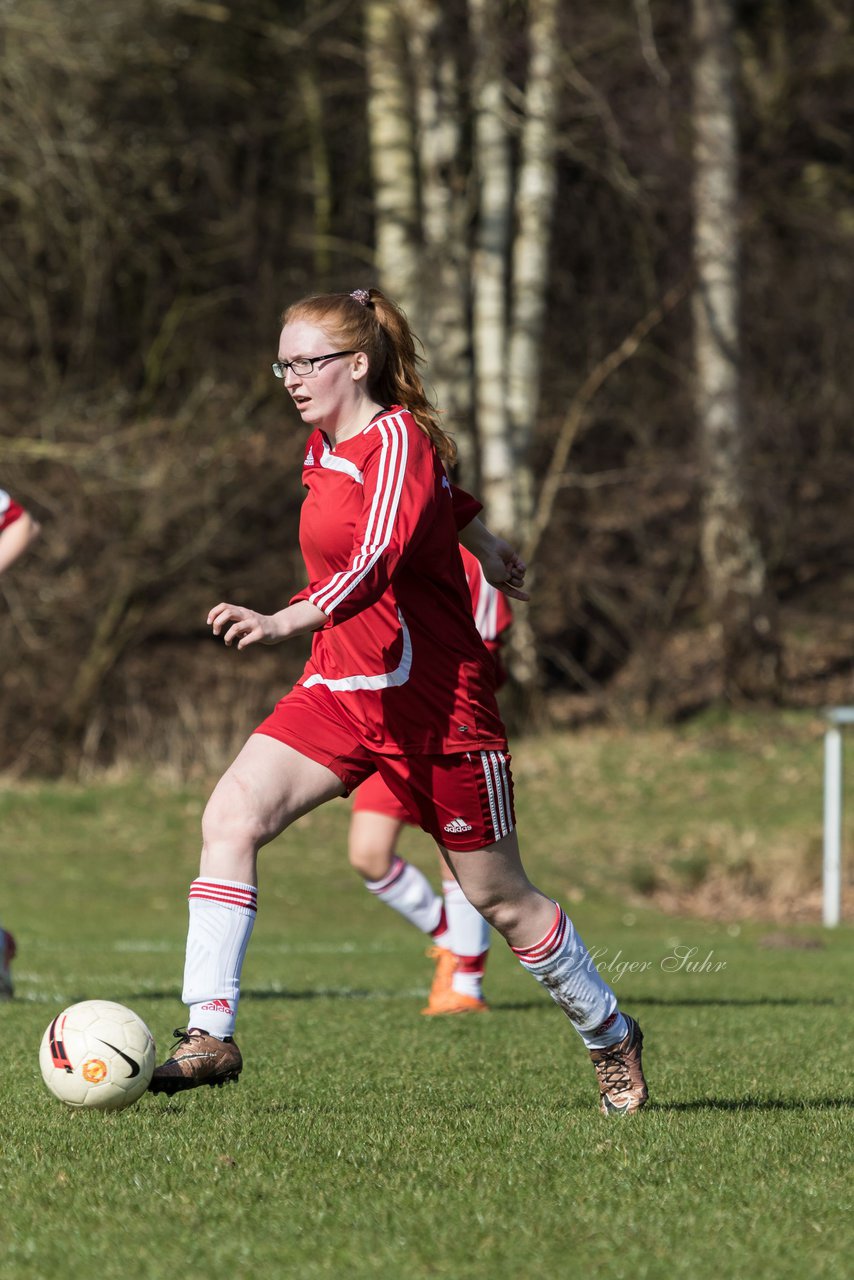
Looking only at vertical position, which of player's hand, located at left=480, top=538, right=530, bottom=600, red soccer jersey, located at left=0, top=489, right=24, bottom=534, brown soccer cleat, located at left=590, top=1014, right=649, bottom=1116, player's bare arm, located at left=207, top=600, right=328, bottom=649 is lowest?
brown soccer cleat, located at left=590, top=1014, right=649, bottom=1116

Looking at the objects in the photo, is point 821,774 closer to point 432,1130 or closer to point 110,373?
point 110,373

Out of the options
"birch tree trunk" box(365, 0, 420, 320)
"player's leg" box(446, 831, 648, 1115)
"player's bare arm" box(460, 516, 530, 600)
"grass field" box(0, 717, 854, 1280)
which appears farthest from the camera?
"birch tree trunk" box(365, 0, 420, 320)

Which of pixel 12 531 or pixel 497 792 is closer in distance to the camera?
pixel 497 792

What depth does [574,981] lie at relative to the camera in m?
4.84

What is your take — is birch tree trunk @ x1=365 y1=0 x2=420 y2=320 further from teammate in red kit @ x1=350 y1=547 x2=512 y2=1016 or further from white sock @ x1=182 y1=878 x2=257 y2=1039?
white sock @ x1=182 y1=878 x2=257 y2=1039

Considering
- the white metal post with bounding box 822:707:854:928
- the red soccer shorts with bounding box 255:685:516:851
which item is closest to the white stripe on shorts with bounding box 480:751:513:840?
the red soccer shorts with bounding box 255:685:516:851

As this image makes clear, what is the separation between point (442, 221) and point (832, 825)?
26.8ft

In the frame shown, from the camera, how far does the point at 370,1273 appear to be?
3184mm

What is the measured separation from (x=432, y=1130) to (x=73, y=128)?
1601 cm

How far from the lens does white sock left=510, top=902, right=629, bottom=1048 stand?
482 cm

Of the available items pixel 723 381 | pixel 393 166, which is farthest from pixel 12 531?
pixel 723 381

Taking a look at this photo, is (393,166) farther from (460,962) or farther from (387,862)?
(460,962)

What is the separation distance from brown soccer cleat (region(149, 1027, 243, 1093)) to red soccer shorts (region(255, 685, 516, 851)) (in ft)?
2.60

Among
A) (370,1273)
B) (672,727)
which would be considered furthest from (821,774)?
(370,1273)
